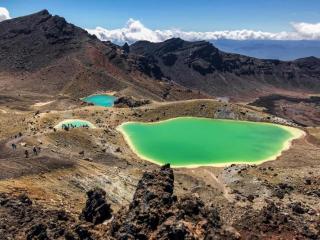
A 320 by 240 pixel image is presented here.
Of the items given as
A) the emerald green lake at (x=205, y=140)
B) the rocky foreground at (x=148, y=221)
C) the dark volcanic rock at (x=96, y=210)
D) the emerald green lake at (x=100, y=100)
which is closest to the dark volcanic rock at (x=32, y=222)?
the rocky foreground at (x=148, y=221)

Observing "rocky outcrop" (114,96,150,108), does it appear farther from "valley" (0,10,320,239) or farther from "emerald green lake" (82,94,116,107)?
"emerald green lake" (82,94,116,107)

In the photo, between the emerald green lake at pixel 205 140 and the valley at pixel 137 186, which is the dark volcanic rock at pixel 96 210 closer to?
the valley at pixel 137 186

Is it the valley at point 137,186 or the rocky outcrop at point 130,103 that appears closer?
the valley at point 137,186

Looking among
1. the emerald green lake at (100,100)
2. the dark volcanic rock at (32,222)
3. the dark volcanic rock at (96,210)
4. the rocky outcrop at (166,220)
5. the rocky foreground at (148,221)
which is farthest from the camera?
the emerald green lake at (100,100)

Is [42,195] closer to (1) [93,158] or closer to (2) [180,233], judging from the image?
(2) [180,233]

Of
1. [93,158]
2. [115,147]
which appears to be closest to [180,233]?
[93,158]

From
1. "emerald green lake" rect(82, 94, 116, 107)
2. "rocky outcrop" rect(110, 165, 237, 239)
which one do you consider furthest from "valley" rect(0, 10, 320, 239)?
"emerald green lake" rect(82, 94, 116, 107)

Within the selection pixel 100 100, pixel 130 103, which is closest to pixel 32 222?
pixel 130 103
